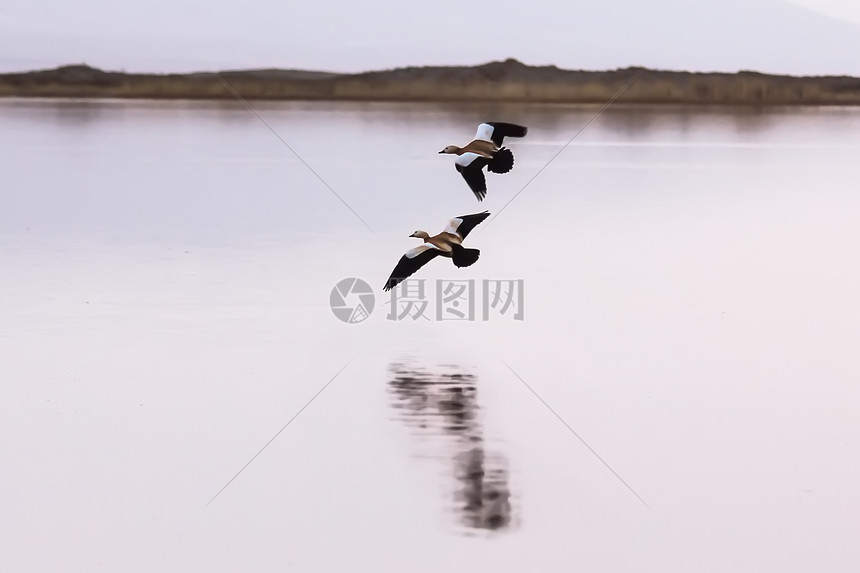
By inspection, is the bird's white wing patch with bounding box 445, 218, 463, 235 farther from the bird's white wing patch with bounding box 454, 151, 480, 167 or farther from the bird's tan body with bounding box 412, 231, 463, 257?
the bird's white wing patch with bounding box 454, 151, 480, 167

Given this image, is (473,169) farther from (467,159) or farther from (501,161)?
(501,161)

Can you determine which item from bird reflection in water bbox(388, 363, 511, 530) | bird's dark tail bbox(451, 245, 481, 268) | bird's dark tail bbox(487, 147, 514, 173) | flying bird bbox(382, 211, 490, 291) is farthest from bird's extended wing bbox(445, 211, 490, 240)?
bird reflection in water bbox(388, 363, 511, 530)

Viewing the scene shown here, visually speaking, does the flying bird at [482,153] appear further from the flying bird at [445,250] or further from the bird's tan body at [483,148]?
the flying bird at [445,250]

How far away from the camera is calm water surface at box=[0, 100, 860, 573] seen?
441 cm

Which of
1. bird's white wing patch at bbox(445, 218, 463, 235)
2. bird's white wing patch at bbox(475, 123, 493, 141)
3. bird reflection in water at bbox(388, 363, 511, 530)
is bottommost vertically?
bird reflection in water at bbox(388, 363, 511, 530)

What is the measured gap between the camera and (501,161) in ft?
23.9

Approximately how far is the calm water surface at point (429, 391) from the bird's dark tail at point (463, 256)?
39cm

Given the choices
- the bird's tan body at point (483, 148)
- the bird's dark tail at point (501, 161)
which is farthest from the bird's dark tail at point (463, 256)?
the bird's tan body at point (483, 148)

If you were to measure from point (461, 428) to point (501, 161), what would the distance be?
226 centimetres

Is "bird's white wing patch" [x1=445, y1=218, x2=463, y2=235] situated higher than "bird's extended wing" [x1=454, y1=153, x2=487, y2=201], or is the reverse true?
"bird's extended wing" [x1=454, y1=153, x2=487, y2=201]

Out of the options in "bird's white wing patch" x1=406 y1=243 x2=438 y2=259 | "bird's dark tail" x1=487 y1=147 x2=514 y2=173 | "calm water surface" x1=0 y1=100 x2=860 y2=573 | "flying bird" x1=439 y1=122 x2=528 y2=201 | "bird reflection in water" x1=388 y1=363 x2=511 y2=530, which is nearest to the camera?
"calm water surface" x1=0 y1=100 x2=860 y2=573

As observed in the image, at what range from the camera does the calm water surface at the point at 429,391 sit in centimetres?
441

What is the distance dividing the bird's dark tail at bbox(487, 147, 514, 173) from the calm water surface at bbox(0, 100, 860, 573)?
88cm

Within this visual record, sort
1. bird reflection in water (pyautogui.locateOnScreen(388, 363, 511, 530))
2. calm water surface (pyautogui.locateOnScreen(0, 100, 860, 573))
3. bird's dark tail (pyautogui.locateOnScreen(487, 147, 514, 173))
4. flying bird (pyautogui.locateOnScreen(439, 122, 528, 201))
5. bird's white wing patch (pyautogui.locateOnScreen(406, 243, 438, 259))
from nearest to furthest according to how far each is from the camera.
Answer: calm water surface (pyautogui.locateOnScreen(0, 100, 860, 573)), bird reflection in water (pyautogui.locateOnScreen(388, 363, 511, 530)), bird's white wing patch (pyautogui.locateOnScreen(406, 243, 438, 259)), bird's dark tail (pyautogui.locateOnScreen(487, 147, 514, 173)), flying bird (pyautogui.locateOnScreen(439, 122, 528, 201))
